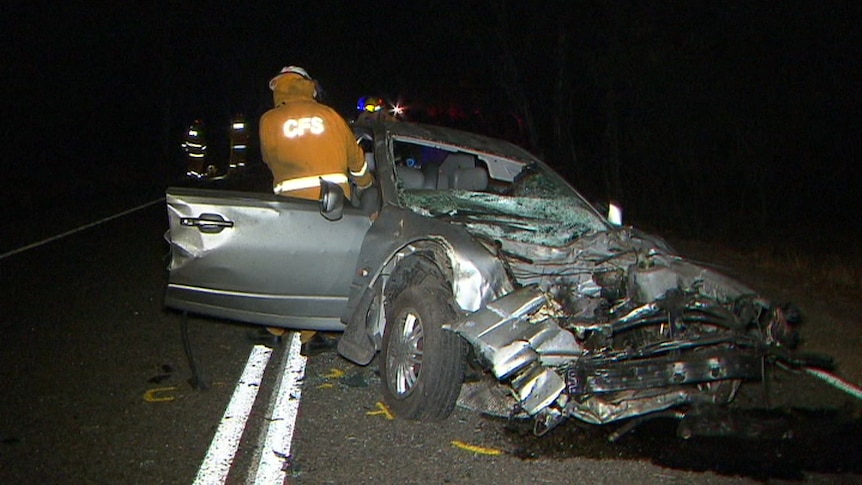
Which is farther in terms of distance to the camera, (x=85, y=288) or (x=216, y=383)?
(x=85, y=288)

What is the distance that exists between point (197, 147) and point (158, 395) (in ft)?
58.6

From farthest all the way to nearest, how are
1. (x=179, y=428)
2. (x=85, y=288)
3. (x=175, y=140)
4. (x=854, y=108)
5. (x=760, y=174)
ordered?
(x=175, y=140)
(x=760, y=174)
(x=854, y=108)
(x=85, y=288)
(x=179, y=428)

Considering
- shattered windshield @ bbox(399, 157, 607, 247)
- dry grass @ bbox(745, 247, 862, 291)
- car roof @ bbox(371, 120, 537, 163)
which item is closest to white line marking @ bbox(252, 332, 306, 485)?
shattered windshield @ bbox(399, 157, 607, 247)

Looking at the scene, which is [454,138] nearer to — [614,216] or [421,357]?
[614,216]

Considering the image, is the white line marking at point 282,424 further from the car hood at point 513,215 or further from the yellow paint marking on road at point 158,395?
the car hood at point 513,215

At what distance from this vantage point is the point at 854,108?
51.8 ft

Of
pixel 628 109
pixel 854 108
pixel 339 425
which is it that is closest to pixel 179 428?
pixel 339 425

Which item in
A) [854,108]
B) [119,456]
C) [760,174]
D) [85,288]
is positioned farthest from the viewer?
[760,174]

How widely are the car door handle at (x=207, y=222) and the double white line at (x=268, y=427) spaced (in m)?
1.05

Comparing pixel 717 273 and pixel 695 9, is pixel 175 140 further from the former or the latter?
pixel 717 273

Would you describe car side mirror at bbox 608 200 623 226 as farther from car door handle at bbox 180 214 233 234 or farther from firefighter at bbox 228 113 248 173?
firefighter at bbox 228 113 248 173

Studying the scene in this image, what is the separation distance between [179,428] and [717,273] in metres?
3.19

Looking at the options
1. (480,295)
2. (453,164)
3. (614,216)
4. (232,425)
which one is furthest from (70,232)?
(480,295)

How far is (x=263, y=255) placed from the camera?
5.91 m
